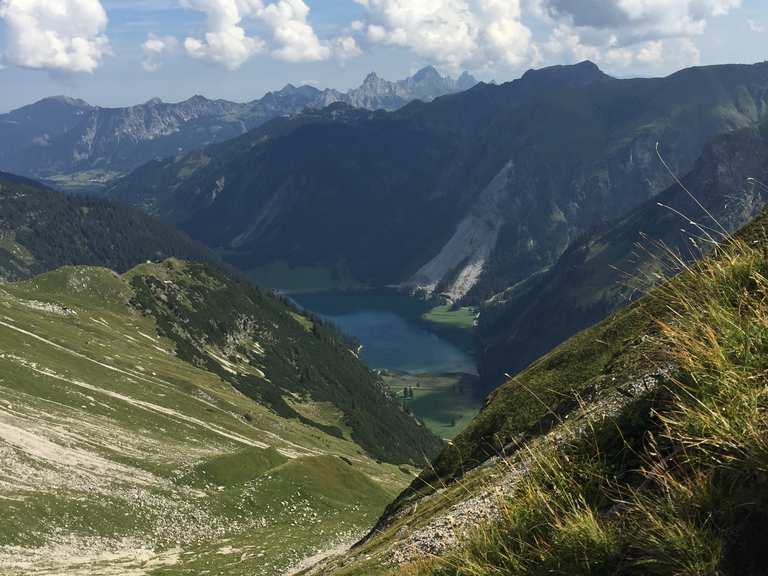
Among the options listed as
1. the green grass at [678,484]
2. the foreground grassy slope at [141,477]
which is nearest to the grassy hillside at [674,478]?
the green grass at [678,484]

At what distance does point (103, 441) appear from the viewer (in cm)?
7681

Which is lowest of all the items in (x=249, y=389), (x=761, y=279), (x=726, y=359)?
(x=249, y=389)

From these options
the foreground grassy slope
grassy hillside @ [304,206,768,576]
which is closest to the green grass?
grassy hillside @ [304,206,768,576]

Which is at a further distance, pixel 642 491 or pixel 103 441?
pixel 103 441

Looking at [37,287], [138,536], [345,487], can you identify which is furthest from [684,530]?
[37,287]

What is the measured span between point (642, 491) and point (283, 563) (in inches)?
1872

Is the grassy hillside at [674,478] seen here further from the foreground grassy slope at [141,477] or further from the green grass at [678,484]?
the foreground grassy slope at [141,477]

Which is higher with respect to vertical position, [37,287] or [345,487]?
[37,287]

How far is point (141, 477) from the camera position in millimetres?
68625

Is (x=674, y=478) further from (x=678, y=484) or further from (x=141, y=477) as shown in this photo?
(x=141, y=477)

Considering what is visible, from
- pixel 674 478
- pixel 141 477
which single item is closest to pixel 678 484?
pixel 674 478

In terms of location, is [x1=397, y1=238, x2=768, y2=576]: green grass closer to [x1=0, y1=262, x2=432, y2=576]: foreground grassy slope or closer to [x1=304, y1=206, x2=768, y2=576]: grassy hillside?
[x1=304, y1=206, x2=768, y2=576]: grassy hillside

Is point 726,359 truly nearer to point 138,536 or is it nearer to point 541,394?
point 541,394

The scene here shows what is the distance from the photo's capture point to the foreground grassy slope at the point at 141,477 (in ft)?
162
